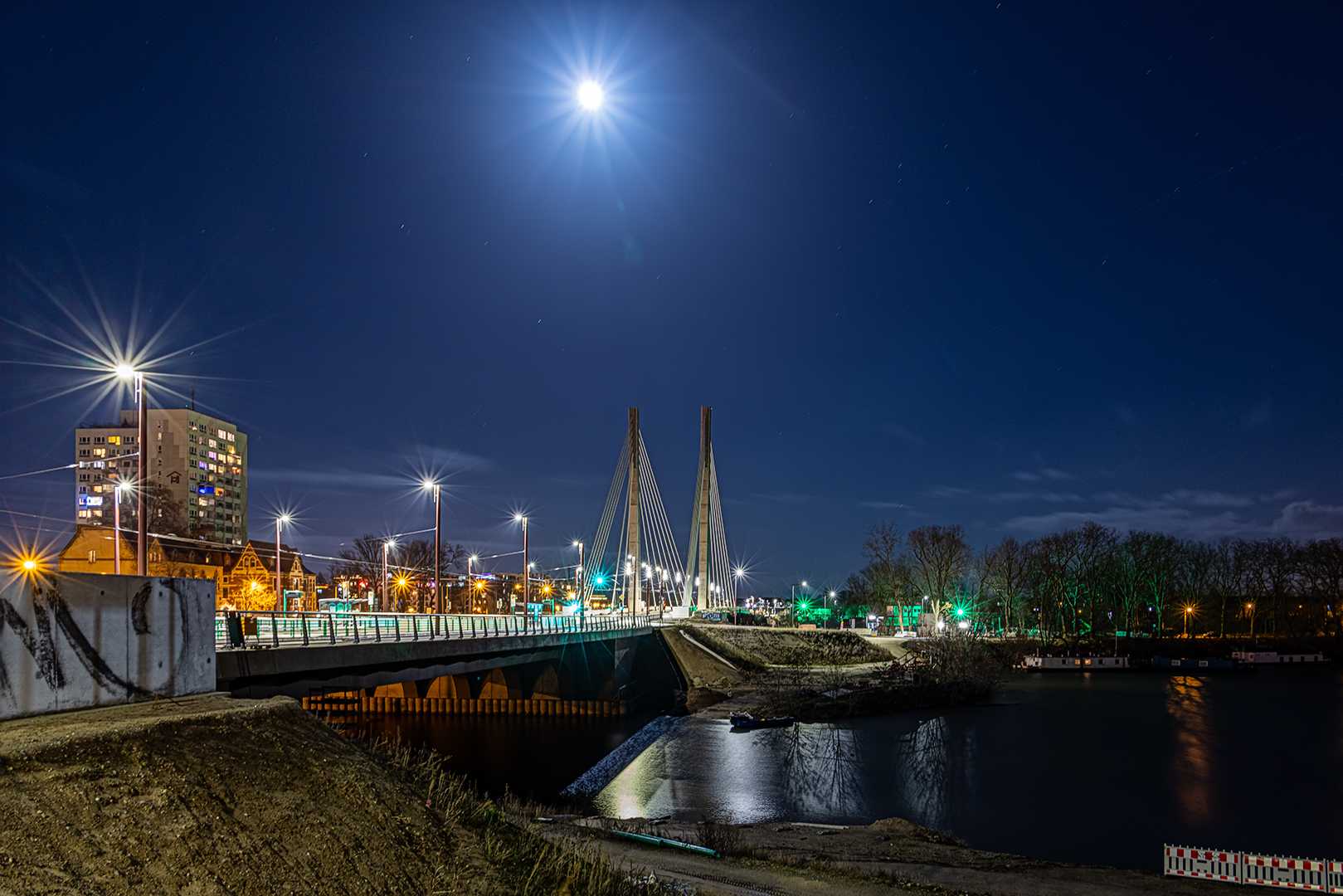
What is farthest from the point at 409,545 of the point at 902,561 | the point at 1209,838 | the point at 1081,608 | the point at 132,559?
the point at 1209,838

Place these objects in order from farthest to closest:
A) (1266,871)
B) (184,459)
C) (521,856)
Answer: (184,459), (1266,871), (521,856)

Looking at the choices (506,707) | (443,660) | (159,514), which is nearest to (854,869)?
(443,660)

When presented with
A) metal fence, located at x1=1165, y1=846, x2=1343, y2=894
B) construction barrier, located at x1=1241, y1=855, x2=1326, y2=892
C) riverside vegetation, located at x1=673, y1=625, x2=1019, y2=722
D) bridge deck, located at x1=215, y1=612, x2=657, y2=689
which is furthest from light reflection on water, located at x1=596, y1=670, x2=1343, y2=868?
bridge deck, located at x1=215, y1=612, x2=657, y2=689

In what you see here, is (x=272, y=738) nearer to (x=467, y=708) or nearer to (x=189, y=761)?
(x=189, y=761)

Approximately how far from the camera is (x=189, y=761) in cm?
917

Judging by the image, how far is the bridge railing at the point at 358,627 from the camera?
68.1 ft

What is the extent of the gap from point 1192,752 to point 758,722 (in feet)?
70.1

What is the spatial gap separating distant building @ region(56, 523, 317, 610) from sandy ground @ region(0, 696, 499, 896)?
5339cm

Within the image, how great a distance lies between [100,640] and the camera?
11.4 m

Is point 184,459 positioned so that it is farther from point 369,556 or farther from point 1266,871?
point 1266,871

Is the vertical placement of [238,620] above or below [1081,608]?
above

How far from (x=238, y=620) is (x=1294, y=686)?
82263mm

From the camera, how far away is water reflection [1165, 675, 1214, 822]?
3139cm

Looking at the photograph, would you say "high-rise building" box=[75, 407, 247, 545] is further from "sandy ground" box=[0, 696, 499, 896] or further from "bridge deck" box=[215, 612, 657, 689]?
"sandy ground" box=[0, 696, 499, 896]
